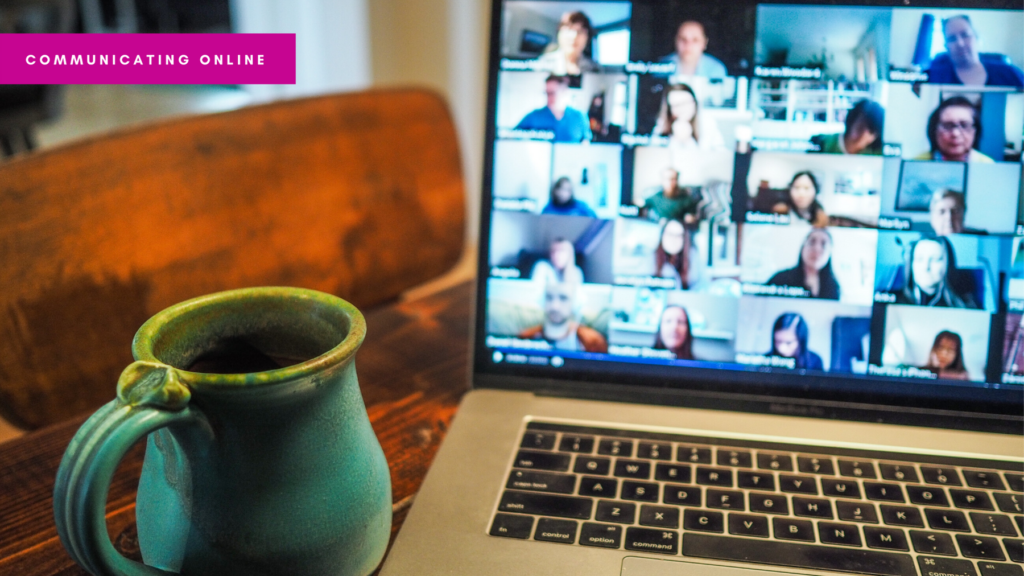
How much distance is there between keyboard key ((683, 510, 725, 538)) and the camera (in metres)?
0.42

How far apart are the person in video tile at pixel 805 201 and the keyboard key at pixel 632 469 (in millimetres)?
199

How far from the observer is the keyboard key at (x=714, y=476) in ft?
1.48

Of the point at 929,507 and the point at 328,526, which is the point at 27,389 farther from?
the point at 929,507

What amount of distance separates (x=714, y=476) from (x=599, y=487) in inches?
2.8

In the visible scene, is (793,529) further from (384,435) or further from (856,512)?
(384,435)

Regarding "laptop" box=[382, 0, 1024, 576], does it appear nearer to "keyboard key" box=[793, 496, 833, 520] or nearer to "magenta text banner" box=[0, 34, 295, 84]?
"keyboard key" box=[793, 496, 833, 520]

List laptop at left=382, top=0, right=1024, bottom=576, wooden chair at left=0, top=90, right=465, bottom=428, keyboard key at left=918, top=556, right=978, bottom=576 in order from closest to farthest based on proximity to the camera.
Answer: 1. keyboard key at left=918, top=556, right=978, bottom=576
2. laptop at left=382, top=0, right=1024, bottom=576
3. wooden chair at left=0, top=90, right=465, bottom=428

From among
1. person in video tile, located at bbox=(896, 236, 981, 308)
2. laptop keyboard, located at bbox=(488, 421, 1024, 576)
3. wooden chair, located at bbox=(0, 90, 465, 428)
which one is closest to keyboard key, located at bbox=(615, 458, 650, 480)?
laptop keyboard, located at bbox=(488, 421, 1024, 576)

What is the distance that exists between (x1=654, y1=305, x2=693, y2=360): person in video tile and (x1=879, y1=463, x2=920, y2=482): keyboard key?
138mm

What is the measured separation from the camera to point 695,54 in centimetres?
52

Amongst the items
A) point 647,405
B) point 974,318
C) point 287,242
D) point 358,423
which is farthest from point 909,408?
point 287,242

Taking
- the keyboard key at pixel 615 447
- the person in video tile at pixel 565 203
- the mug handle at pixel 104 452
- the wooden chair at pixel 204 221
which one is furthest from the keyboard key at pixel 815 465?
the wooden chair at pixel 204 221

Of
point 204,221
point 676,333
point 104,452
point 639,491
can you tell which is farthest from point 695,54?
point 204,221

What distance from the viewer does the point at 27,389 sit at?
71 centimetres
